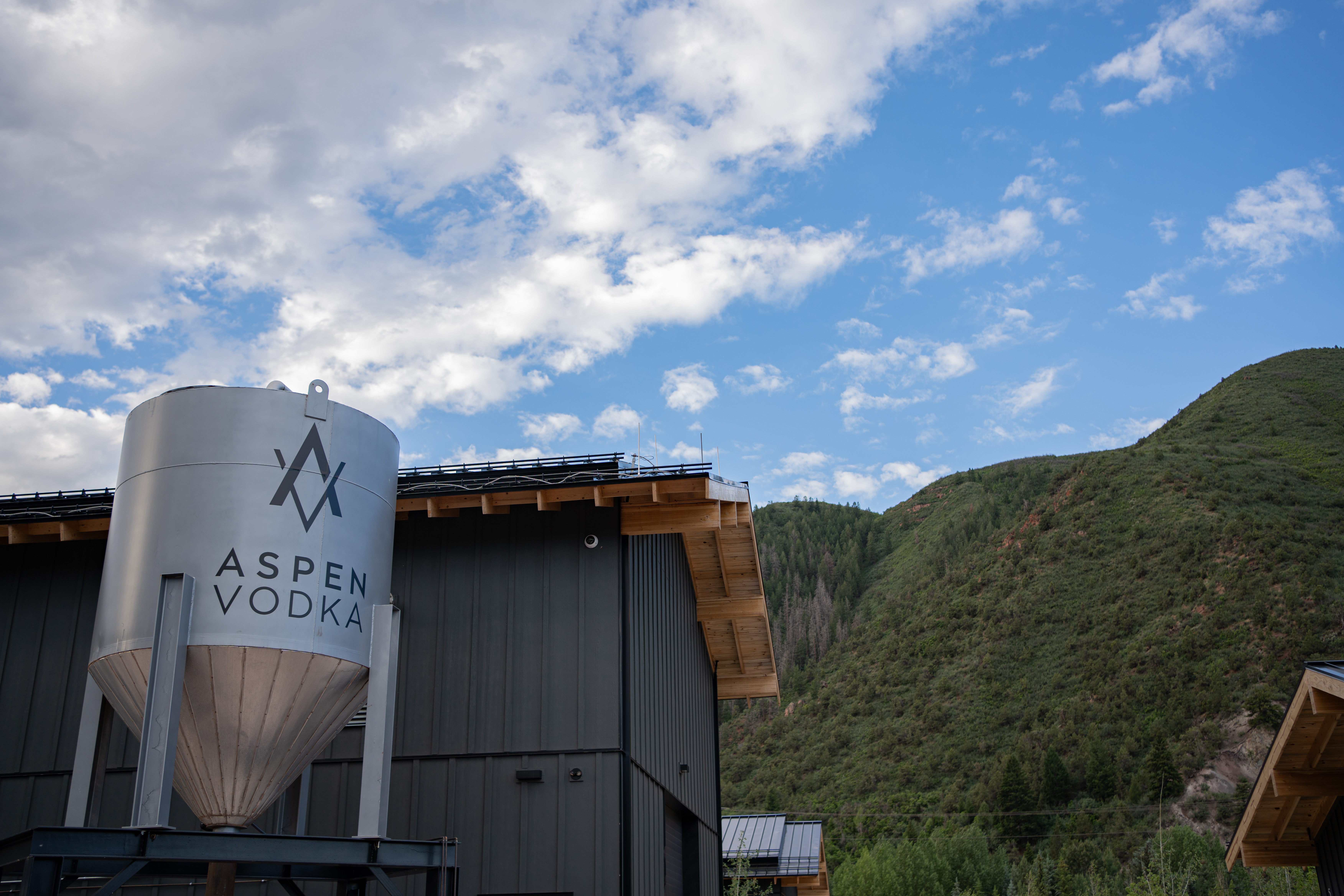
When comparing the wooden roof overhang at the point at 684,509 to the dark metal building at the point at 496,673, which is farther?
the wooden roof overhang at the point at 684,509

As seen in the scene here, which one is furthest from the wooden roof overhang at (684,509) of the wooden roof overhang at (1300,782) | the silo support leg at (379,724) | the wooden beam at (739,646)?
the wooden roof overhang at (1300,782)

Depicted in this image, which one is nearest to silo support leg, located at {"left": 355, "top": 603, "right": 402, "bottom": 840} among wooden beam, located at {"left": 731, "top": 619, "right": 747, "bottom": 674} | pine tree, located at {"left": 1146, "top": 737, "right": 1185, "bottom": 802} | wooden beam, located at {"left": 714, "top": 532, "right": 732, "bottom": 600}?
wooden beam, located at {"left": 714, "top": 532, "right": 732, "bottom": 600}

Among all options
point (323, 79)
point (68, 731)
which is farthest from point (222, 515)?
point (323, 79)

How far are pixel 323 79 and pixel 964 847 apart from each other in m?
44.6

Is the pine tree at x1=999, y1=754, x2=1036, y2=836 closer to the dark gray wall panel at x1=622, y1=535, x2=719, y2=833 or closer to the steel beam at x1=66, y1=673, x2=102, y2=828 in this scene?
the dark gray wall panel at x1=622, y1=535, x2=719, y2=833

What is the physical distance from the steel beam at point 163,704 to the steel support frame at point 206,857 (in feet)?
0.75

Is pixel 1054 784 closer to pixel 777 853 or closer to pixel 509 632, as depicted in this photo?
pixel 777 853

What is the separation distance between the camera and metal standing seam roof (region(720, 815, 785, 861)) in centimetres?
2461

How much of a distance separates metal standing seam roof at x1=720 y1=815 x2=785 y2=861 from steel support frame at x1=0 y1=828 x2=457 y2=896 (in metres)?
14.4

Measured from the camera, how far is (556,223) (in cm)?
2070

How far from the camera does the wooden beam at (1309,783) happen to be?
37.8ft

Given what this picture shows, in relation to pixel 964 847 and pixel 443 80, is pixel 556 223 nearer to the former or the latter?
pixel 443 80

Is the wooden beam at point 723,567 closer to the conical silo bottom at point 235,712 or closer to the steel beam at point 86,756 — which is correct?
the conical silo bottom at point 235,712

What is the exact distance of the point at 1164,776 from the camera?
53.7m
